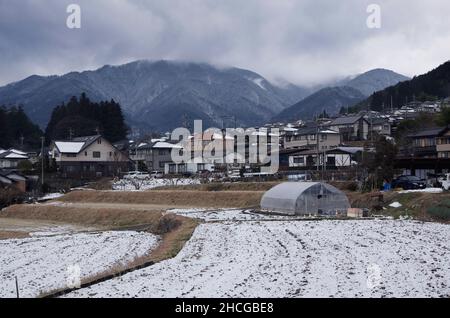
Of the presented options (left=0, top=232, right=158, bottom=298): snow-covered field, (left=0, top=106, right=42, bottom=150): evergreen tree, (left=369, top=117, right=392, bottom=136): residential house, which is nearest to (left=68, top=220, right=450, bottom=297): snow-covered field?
(left=0, top=232, right=158, bottom=298): snow-covered field

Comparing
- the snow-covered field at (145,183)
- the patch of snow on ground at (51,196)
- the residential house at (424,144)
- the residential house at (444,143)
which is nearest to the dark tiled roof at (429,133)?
the residential house at (424,144)

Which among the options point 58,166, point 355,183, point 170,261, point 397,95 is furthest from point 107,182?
point 397,95

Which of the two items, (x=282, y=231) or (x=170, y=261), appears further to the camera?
(x=282, y=231)

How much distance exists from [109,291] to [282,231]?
1168 cm

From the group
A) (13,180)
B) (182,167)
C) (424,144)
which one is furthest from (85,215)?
(182,167)

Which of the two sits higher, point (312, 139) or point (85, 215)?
point (312, 139)

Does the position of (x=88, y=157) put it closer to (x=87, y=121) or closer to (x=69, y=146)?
(x=69, y=146)

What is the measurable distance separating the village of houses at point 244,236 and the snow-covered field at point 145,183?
0.73 feet

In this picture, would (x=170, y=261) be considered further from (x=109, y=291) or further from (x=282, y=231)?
(x=282, y=231)

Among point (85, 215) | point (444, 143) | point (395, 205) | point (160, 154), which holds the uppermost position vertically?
point (444, 143)

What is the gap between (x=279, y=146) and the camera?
80938 mm

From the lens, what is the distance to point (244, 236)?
21.5 meters

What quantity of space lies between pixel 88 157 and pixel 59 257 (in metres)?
53.6

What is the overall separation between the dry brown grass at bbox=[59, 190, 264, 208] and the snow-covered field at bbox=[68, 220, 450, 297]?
1676cm
